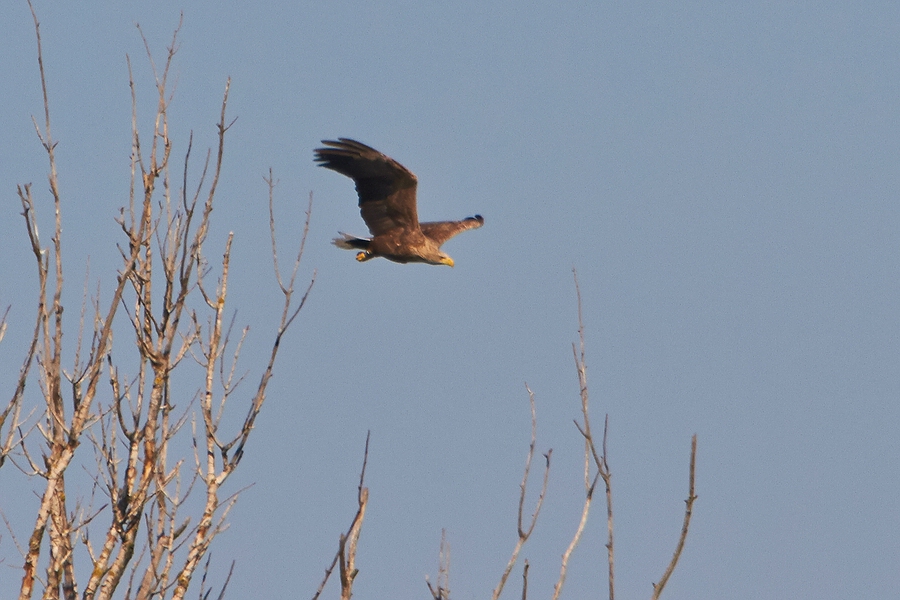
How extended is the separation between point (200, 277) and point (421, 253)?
5.51 m

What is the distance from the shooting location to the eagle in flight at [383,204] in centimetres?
925

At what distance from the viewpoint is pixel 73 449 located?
434 centimetres

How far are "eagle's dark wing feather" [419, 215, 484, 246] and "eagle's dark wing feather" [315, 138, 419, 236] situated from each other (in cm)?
96

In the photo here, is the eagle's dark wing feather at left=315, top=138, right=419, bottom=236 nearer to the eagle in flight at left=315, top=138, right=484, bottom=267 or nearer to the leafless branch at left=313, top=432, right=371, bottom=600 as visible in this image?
the eagle in flight at left=315, top=138, right=484, bottom=267

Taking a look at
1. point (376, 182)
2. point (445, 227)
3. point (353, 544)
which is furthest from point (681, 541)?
point (445, 227)

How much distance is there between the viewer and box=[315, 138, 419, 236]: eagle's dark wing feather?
30.2 ft

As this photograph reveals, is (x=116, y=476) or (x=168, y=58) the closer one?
(x=116, y=476)

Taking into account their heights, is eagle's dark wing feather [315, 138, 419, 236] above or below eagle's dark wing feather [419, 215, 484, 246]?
below

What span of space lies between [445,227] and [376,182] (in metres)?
1.97

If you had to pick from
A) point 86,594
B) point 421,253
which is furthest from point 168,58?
point 421,253

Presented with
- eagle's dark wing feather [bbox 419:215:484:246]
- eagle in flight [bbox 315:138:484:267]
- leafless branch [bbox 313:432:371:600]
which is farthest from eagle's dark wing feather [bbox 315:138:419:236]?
leafless branch [bbox 313:432:371:600]

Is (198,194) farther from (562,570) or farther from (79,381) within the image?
(562,570)

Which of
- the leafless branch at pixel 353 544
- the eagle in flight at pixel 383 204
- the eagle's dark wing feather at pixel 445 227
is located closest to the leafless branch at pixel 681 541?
the leafless branch at pixel 353 544

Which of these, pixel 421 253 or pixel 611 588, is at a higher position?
pixel 421 253
